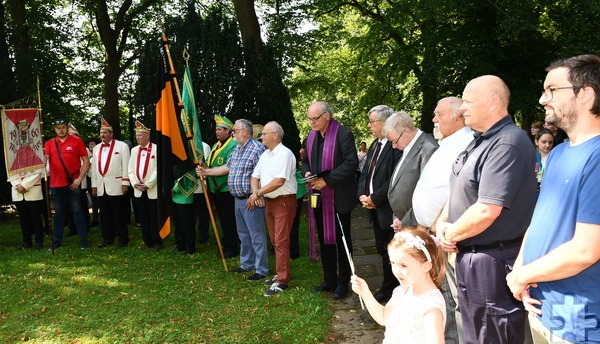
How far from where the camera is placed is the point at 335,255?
6121mm

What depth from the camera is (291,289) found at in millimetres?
6301

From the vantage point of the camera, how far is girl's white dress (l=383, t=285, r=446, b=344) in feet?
8.87

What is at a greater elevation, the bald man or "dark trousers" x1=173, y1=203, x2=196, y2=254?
the bald man

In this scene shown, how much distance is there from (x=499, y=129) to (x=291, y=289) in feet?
12.7

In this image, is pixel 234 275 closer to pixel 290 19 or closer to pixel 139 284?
pixel 139 284

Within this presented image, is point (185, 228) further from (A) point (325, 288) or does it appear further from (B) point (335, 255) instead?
(B) point (335, 255)

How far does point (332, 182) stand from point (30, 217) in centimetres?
633

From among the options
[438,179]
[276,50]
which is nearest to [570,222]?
[438,179]

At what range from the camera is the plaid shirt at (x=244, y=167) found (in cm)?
686

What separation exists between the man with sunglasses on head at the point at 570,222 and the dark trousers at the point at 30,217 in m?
8.79

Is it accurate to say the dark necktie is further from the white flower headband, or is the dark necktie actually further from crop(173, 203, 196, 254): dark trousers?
crop(173, 203, 196, 254): dark trousers

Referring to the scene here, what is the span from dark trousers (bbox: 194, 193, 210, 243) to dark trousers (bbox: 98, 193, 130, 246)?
1363mm

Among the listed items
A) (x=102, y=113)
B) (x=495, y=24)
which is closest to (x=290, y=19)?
(x=495, y=24)

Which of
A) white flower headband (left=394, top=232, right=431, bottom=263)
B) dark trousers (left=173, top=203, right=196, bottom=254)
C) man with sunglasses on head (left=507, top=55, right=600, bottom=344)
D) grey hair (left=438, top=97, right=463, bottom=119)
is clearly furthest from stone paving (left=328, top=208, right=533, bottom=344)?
dark trousers (left=173, top=203, right=196, bottom=254)
